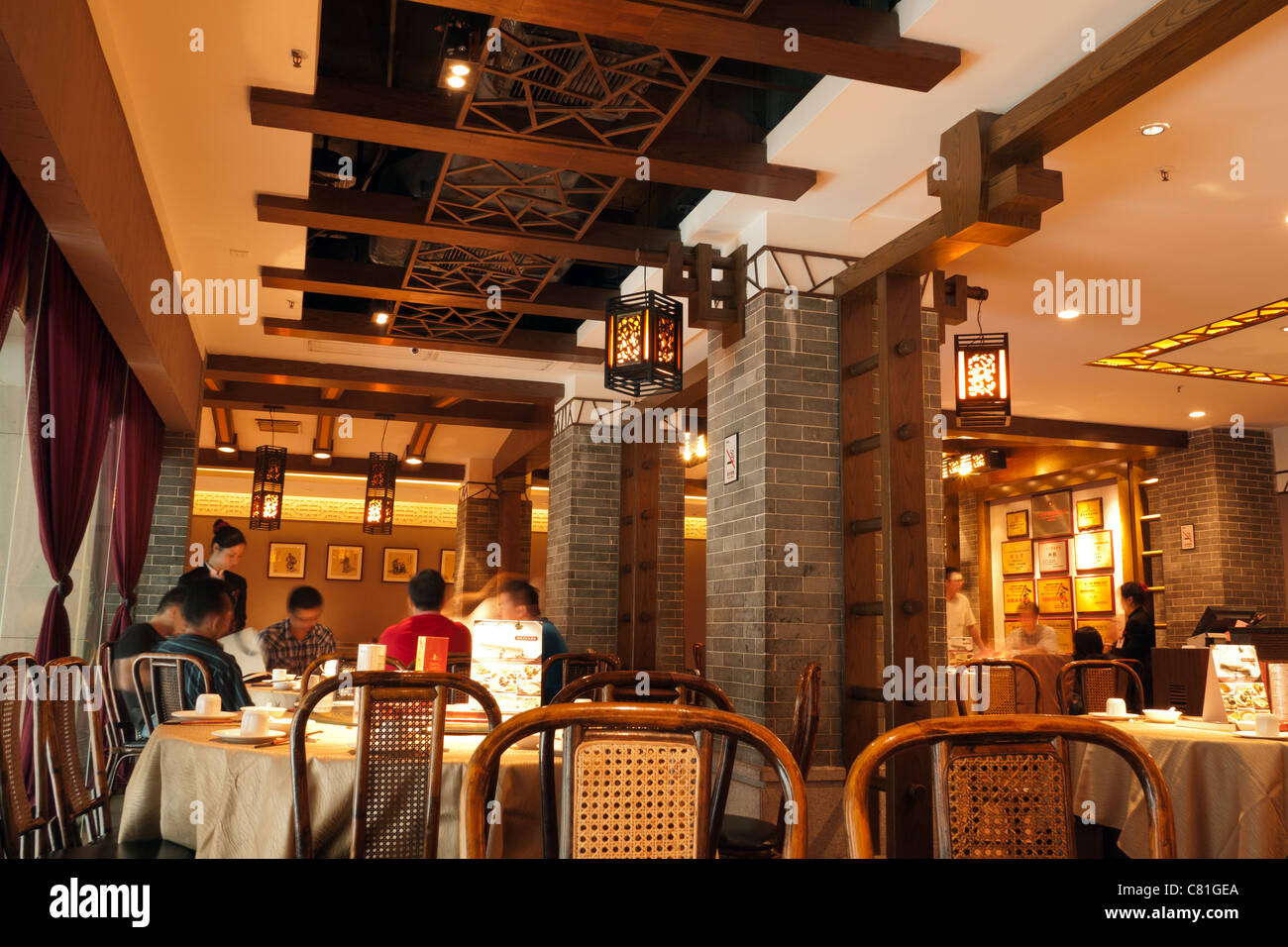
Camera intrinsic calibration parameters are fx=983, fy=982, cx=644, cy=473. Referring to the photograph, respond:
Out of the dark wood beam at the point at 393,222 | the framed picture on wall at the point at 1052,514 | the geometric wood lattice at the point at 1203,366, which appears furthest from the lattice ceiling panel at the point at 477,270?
the framed picture on wall at the point at 1052,514

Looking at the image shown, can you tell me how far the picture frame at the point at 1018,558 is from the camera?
12180mm

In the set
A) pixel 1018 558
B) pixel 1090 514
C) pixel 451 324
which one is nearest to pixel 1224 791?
pixel 451 324

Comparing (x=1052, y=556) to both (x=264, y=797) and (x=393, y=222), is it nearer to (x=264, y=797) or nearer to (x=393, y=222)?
(x=393, y=222)

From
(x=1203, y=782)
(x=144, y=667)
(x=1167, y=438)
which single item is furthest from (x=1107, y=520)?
→ (x=144, y=667)

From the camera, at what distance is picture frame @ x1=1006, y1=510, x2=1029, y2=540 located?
40.3ft

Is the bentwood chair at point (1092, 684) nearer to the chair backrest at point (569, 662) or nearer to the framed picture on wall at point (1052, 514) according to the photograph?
the chair backrest at point (569, 662)

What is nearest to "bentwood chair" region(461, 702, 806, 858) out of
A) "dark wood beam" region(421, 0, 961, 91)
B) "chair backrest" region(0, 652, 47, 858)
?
"chair backrest" region(0, 652, 47, 858)

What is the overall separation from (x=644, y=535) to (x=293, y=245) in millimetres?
3723

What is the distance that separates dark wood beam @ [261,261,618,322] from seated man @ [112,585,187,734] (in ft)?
8.26

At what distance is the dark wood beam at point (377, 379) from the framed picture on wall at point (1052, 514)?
251 inches

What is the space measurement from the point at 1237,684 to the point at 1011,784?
9.24 ft

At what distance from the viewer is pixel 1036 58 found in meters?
3.78
